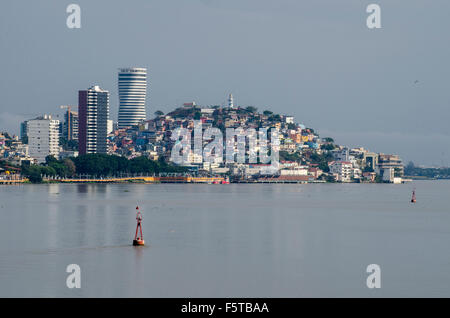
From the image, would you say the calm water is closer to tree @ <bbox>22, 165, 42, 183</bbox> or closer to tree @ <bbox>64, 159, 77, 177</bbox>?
tree @ <bbox>22, 165, 42, 183</bbox>

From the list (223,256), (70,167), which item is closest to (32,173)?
(70,167)

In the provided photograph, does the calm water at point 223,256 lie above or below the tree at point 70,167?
below

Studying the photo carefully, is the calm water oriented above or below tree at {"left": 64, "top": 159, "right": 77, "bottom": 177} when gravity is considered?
below

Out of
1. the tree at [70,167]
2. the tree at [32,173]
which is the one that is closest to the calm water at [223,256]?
the tree at [32,173]

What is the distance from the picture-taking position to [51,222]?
2235 inches

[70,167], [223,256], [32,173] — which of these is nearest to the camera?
[223,256]

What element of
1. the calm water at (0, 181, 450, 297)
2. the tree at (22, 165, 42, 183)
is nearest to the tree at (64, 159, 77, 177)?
the tree at (22, 165, 42, 183)

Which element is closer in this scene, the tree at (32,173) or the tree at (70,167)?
the tree at (32,173)

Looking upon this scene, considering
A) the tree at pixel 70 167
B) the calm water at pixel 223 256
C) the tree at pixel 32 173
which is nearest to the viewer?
the calm water at pixel 223 256

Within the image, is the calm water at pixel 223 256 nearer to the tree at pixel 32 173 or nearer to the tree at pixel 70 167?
the tree at pixel 32 173

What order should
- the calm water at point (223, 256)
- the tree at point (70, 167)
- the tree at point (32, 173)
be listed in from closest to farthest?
the calm water at point (223, 256) < the tree at point (32, 173) < the tree at point (70, 167)

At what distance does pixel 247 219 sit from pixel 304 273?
2916 centimetres

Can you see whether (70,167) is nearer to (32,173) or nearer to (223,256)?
(32,173)

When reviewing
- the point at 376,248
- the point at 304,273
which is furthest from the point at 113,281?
the point at 376,248
